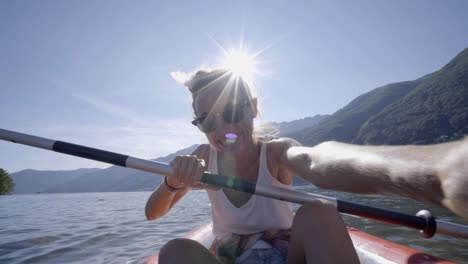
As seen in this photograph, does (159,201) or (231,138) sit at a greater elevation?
(231,138)

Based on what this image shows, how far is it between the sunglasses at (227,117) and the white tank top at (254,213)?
43 cm

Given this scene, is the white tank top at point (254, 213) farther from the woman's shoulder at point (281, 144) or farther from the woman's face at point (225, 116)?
the woman's face at point (225, 116)

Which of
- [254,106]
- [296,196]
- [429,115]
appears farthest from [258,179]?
[429,115]

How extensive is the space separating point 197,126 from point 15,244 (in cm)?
893

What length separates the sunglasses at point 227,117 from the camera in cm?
281

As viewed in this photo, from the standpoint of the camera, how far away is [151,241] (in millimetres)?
8539

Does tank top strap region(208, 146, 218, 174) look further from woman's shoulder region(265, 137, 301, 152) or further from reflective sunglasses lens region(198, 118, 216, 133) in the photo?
woman's shoulder region(265, 137, 301, 152)

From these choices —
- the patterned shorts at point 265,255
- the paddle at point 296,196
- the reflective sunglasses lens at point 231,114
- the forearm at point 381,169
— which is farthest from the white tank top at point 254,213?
the forearm at point 381,169

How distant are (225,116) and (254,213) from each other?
3.12ft

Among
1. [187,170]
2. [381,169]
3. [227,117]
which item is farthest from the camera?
[227,117]

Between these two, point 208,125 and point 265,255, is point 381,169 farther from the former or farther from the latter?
point 208,125

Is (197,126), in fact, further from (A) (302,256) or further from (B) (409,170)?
(B) (409,170)

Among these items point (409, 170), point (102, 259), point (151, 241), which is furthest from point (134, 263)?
point (409, 170)

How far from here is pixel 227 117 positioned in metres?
2.80
